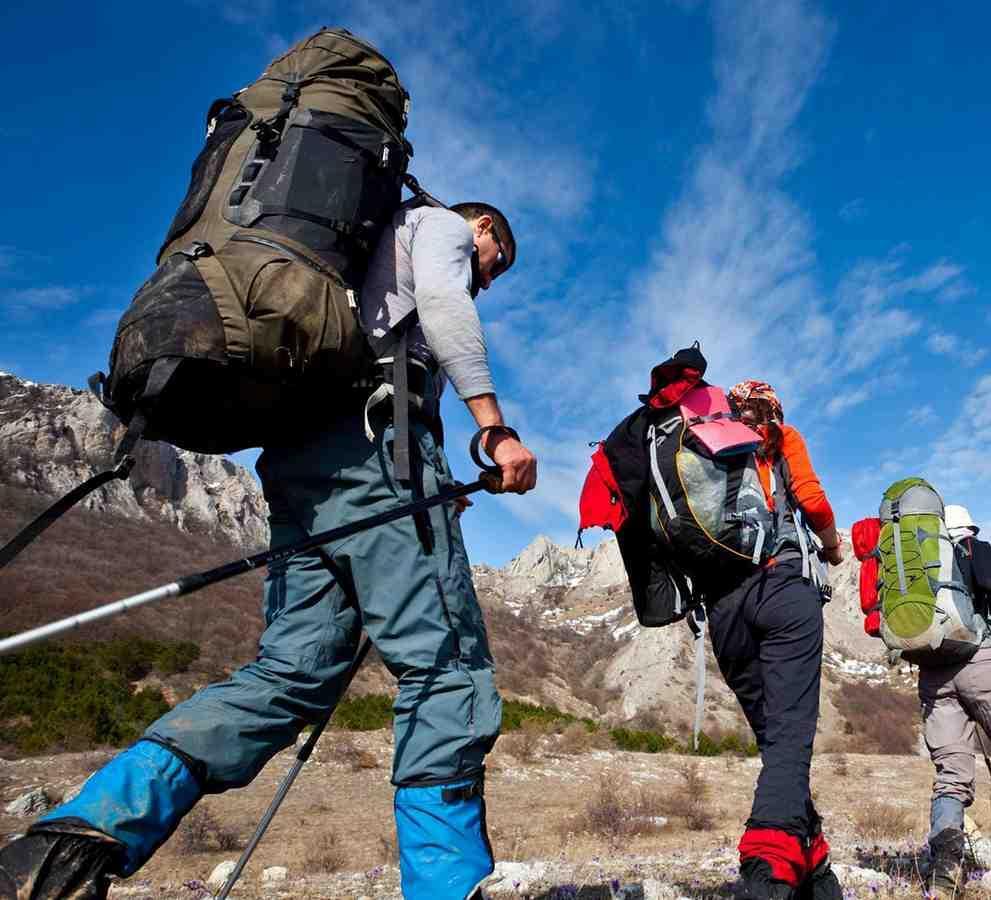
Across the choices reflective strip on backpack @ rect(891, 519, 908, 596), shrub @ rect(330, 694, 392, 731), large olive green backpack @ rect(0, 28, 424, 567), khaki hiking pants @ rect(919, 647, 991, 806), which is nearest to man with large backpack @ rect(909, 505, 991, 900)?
khaki hiking pants @ rect(919, 647, 991, 806)

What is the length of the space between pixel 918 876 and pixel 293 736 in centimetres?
320

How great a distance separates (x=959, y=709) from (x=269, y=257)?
406 cm

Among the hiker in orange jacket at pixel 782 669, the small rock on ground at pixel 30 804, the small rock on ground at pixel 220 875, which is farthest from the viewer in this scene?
the small rock on ground at pixel 30 804

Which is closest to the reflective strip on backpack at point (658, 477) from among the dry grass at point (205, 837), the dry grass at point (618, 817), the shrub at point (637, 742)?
the dry grass at point (618, 817)

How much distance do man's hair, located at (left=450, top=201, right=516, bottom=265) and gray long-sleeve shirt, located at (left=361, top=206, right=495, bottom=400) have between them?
430 mm

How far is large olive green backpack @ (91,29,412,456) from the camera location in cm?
163

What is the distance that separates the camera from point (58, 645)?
14766 millimetres

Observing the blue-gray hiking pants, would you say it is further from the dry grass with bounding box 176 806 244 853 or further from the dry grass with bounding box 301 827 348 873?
the dry grass with bounding box 176 806 244 853

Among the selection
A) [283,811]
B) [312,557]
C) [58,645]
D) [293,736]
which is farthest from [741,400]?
[58,645]

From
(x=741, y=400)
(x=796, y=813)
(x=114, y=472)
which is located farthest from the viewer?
(x=741, y=400)

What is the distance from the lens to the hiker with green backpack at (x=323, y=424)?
1.58 metres

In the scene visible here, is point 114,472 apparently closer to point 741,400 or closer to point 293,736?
point 293,736

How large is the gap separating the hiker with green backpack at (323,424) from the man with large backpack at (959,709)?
121 inches

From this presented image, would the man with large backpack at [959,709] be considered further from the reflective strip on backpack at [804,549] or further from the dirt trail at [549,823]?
the reflective strip on backpack at [804,549]
